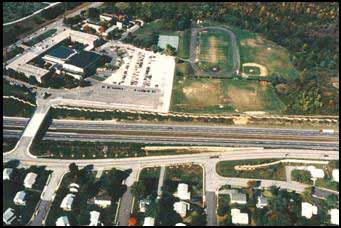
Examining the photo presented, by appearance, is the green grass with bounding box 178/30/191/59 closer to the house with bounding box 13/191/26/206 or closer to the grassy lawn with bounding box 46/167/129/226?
the grassy lawn with bounding box 46/167/129/226

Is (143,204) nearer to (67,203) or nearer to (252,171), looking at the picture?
(67,203)

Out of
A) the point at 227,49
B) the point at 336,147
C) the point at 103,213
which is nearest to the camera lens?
the point at 103,213

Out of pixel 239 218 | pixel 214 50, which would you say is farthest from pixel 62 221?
pixel 214 50

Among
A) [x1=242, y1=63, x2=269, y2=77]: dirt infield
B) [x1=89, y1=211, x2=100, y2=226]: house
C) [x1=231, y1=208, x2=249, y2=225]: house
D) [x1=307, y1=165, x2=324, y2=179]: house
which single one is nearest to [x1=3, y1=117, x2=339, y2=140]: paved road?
[x1=307, y1=165, x2=324, y2=179]: house

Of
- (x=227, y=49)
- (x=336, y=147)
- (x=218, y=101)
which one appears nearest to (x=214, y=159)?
(x=218, y=101)

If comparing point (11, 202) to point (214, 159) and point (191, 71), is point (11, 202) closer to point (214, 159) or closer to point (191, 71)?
point (214, 159)

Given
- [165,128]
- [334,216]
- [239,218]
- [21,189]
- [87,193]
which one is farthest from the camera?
[165,128]

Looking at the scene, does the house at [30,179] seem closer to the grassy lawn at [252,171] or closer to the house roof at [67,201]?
the house roof at [67,201]
